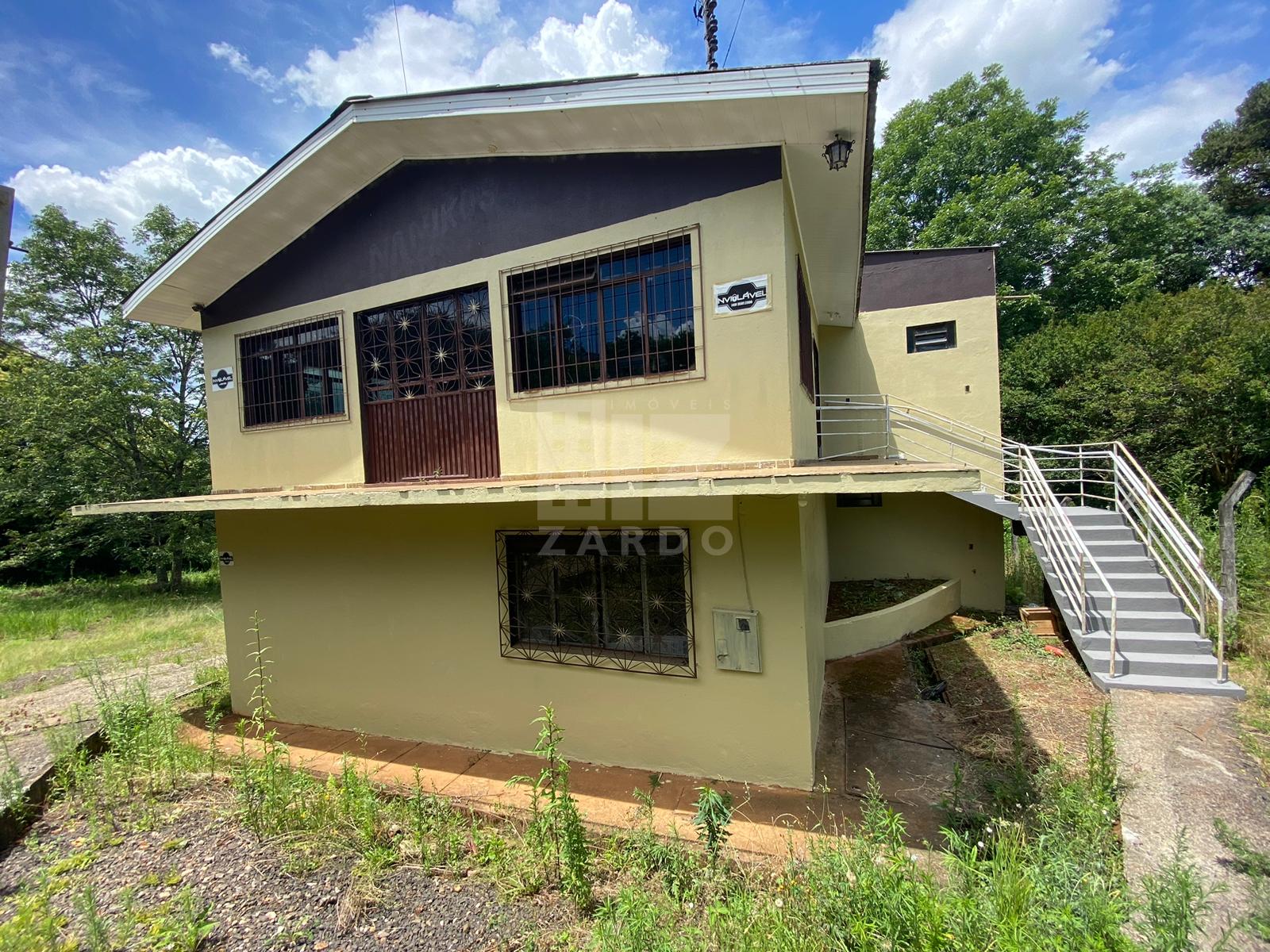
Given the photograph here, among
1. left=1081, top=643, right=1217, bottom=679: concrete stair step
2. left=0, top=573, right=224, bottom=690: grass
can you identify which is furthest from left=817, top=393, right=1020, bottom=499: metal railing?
left=0, top=573, right=224, bottom=690: grass

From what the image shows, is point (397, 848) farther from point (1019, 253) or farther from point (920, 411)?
point (1019, 253)

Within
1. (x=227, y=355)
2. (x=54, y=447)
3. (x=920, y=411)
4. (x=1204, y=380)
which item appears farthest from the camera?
(x=54, y=447)

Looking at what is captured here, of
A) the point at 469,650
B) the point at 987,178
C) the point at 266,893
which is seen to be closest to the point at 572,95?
the point at 469,650

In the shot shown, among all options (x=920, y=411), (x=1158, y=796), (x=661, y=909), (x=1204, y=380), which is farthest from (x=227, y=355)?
(x=1204, y=380)

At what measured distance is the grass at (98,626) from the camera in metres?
10.3

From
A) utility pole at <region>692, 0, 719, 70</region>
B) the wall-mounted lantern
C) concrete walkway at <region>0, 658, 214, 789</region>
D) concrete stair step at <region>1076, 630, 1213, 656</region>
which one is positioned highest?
utility pole at <region>692, 0, 719, 70</region>

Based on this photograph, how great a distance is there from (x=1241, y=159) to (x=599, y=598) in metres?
35.5

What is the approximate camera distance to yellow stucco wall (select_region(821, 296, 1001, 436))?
10.3 meters

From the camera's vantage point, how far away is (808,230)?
21.0ft

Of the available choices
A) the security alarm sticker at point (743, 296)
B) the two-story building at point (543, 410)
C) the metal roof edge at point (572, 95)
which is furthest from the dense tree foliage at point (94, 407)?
the security alarm sticker at point (743, 296)

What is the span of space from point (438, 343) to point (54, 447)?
18.1 m

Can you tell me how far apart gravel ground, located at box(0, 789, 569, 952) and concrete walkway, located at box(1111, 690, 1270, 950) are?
374cm

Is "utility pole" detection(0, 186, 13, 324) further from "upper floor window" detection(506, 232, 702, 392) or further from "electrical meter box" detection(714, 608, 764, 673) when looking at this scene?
"electrical meter box" detection(714, 608, 764, 673)

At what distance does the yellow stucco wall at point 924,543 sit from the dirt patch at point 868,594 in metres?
0.22
